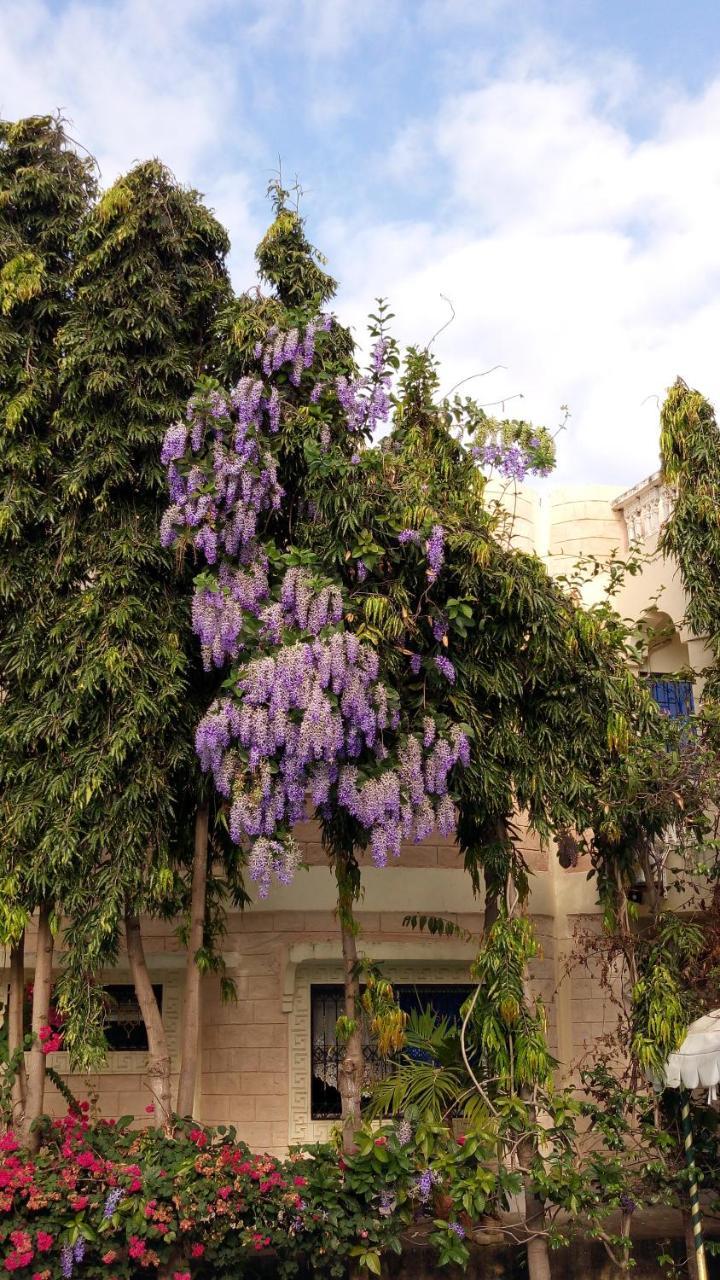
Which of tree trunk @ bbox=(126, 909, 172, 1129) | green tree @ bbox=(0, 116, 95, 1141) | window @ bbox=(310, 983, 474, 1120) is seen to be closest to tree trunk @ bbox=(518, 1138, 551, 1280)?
window @ bbox=(310, 983, 474, 1120)

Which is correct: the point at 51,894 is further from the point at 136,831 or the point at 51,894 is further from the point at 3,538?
the point at 3,538

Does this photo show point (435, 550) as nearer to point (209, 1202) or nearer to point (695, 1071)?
point (695, 1071)

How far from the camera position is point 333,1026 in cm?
1003

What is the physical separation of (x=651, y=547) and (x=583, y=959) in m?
4.24

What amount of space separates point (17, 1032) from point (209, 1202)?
1.87 meters

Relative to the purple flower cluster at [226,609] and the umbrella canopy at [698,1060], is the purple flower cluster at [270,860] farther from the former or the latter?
the umbrella canopy at [698,1060]

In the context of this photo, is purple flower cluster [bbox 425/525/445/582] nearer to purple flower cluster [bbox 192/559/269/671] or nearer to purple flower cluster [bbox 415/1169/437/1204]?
purple flower cluster [bbox 192/559/269/671]

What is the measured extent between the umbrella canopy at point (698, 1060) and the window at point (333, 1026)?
114 inches

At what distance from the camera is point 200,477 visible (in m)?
7.69

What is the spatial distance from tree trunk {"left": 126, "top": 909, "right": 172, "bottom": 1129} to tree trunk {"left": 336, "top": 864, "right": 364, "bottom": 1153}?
113 centimetres

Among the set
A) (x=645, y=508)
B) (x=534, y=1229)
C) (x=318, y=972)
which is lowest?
(x=534, y=1229)

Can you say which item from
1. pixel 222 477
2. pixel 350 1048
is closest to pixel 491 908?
pixel 350 1048

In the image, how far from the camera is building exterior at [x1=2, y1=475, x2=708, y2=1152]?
9.74 m

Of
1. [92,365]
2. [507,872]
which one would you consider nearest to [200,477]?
[92,365]
